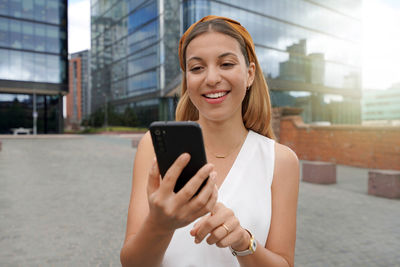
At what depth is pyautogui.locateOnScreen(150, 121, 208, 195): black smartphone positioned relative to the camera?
1.04 m

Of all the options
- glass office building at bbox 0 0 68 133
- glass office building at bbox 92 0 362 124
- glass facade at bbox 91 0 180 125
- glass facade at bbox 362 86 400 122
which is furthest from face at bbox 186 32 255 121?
glass facade at bbox 362 86 400 122

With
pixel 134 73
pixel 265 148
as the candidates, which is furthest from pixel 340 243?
pixel 134 73

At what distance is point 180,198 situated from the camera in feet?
3.36

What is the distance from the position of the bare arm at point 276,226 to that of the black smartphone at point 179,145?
7.4 inches

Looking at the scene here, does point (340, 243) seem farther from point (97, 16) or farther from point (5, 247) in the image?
point (97, 16)

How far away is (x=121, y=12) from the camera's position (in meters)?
65.3

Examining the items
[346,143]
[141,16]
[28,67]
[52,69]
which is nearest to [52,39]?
[52,69]

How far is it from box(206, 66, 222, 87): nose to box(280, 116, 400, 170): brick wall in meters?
12.2

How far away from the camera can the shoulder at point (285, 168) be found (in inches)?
65.6

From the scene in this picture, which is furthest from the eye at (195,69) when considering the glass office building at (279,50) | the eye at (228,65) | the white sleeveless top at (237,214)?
the glass office building at (279,50)

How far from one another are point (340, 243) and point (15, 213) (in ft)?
19.5

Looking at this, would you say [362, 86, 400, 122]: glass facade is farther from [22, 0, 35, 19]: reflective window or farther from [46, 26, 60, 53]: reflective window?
[22, 0, 35, 19]: reflective window

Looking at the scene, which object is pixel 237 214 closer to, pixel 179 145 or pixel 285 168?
pixel 285 168

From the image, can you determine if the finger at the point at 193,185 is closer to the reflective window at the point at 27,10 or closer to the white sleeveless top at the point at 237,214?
the white sleeveless top at the point at 237,214
